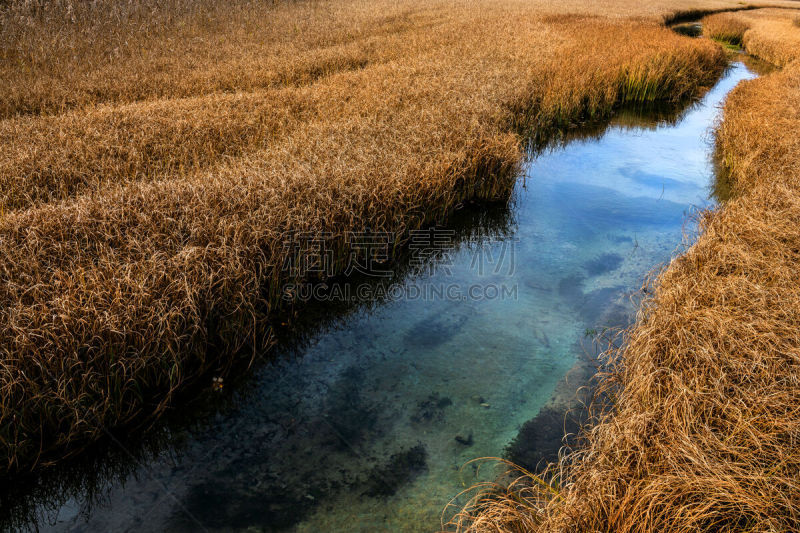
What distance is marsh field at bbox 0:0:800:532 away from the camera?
9.28ft

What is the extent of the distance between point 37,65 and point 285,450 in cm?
968

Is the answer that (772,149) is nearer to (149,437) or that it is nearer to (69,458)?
(149,437)

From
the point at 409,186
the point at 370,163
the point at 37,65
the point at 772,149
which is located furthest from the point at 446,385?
the point at 37,65

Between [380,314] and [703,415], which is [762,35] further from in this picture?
[703,415]

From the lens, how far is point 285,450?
10.9 feet

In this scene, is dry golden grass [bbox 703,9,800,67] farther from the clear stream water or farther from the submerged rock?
the submerged rock

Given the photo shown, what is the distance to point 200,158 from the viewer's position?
6.22 meters

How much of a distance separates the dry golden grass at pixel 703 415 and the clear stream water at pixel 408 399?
0.44 m

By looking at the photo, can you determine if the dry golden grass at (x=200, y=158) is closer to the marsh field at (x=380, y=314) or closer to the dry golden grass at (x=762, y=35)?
the marsh field at (x=380, y=314)

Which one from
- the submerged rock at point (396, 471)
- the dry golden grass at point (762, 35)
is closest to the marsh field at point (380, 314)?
the submerged rock at point (396, 471)

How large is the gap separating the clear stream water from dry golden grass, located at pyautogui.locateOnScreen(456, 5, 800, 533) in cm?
44

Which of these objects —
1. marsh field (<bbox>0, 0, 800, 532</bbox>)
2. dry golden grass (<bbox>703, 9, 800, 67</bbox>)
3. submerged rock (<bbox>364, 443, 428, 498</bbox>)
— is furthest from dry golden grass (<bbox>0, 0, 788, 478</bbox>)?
dry golden grass (<bbox>703, 9, 800, 67</bbox>)

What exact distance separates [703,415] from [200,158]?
5.83 meters

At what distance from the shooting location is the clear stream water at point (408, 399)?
9.66ft
